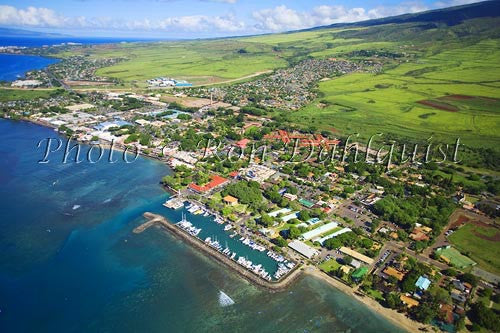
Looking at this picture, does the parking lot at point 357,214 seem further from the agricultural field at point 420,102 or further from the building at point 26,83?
the building at point 26,83

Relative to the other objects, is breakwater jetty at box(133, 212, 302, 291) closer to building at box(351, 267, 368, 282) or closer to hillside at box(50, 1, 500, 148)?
building at box(351, 267, 368, 282)

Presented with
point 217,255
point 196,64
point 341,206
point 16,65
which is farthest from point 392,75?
point 16,65

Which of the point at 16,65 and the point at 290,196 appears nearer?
the point at 290,196

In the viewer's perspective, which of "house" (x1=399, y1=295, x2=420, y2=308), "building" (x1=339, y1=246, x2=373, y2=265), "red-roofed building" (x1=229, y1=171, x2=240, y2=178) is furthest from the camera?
"red-roofed building" (x1=229, y1=171, x2=240, y2=178)

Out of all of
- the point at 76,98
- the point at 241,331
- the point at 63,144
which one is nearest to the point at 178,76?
the point at 76,98

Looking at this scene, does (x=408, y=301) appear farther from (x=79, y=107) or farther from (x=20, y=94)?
(x=20, y=94)

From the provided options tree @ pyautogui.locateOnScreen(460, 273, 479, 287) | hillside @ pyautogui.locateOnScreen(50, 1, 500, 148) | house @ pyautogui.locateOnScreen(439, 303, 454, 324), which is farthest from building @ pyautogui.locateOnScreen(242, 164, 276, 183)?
house @ pyautogui.locateOnScreen(439, 303, 454, 324)
